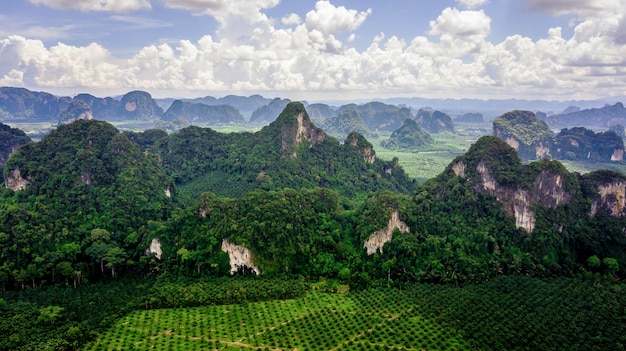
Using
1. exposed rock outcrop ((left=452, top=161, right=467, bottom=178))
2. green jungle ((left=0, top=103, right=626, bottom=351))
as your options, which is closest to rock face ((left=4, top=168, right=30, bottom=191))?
green jungle ((left=0, top=103, right=626, bottom=351))

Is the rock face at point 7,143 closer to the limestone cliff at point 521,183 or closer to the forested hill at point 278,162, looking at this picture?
the forested hill at point 278,162

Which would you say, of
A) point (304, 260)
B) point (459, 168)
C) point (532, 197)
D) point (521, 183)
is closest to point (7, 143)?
point (304, 260)

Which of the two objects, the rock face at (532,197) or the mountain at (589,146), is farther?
the mountain at (589,146)

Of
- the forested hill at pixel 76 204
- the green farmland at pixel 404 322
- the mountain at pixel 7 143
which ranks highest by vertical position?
the mountain at pixel 7 143

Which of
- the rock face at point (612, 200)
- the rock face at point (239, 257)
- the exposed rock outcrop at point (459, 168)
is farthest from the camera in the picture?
the exposed rock outcrop at point (459, 168)

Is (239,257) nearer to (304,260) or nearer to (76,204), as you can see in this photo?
(304,260)

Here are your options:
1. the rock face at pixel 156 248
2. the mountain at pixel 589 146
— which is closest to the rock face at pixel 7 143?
the rock face at pixel 156 248

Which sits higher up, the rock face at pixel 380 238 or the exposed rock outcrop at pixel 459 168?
the exposed rock outcrop at pixel 459 168
